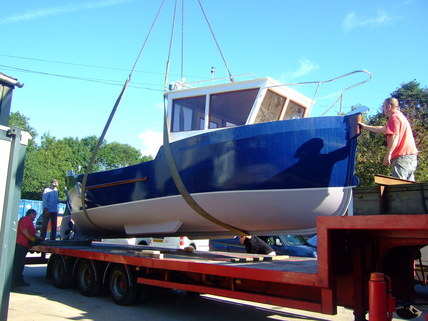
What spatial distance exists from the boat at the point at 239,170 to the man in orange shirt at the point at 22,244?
1472 mm

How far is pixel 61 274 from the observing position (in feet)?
23.3

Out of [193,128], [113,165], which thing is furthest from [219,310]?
[113,165]

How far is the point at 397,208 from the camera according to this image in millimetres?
3119

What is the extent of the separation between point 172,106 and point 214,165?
1550mm

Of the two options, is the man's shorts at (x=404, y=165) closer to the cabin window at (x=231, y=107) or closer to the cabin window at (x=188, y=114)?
the cabin window at (x=231, y=107)

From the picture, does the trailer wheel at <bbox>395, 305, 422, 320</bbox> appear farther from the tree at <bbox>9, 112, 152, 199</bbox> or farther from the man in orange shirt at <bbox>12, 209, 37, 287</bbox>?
the tree at <bbox>9, 112, 152, 199</bbox>

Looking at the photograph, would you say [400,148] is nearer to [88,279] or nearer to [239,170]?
[239,170]

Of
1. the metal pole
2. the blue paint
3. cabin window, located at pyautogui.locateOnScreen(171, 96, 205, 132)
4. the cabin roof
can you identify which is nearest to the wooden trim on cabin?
the blue paint

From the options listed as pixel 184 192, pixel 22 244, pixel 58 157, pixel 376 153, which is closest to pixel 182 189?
pixel 184 192

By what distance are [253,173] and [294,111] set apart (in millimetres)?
1661

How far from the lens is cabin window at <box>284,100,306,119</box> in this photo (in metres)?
6.14

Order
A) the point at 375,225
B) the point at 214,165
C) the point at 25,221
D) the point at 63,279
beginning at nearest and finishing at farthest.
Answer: the point at 375,225
the point at 214,165
the point at 63,279
the point at 25,221

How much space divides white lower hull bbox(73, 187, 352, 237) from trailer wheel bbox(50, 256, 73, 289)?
125 centimetres

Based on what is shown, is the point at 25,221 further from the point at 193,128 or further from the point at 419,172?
the point at 419,172
